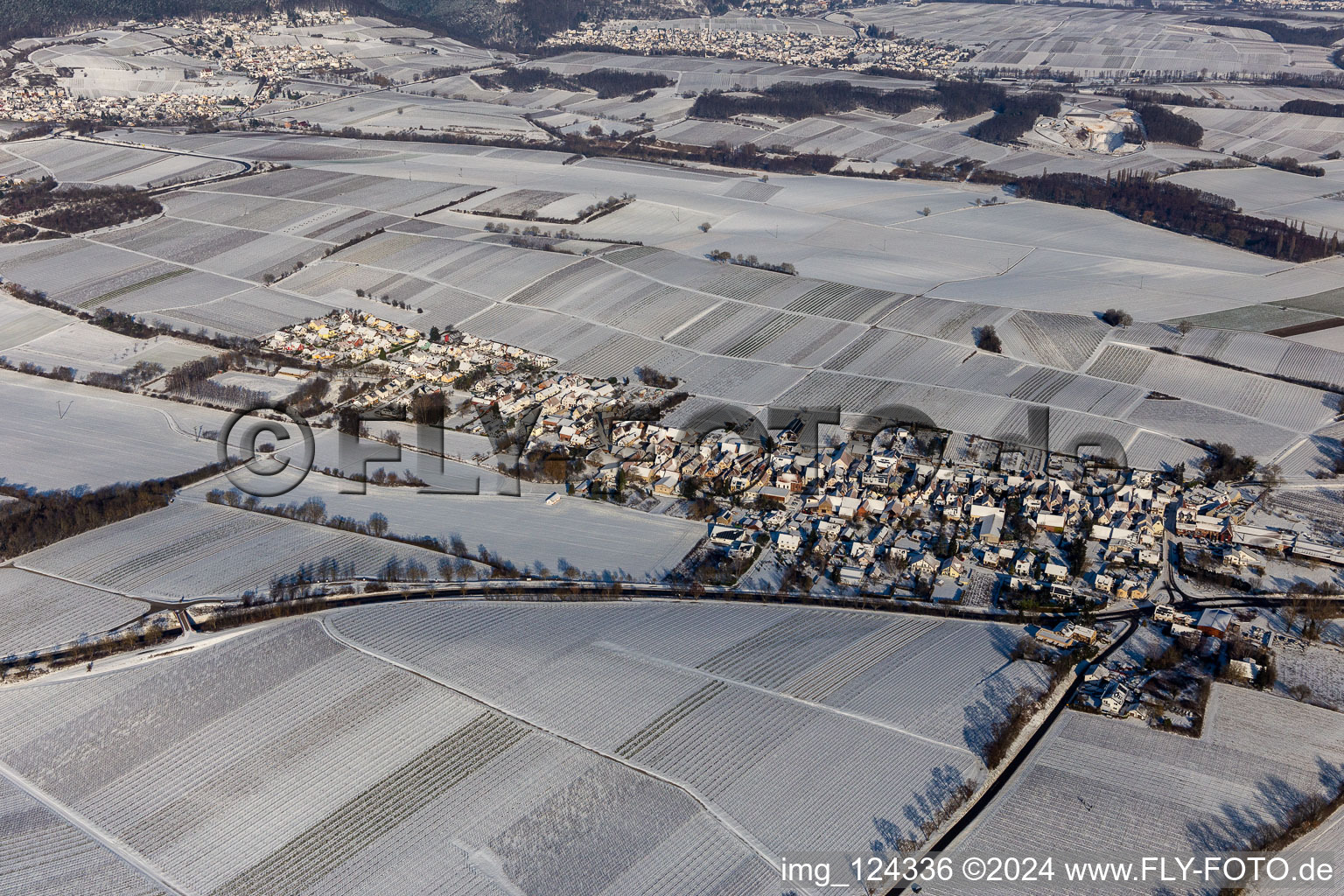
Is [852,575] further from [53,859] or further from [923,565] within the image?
[53,859]

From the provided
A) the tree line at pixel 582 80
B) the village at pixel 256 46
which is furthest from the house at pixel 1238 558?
the village at pixel 256 46

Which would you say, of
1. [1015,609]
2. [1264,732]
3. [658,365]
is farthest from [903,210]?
[1264,732]

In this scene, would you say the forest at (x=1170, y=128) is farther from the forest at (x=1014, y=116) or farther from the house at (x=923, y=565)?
the house at (x=923, y=565)

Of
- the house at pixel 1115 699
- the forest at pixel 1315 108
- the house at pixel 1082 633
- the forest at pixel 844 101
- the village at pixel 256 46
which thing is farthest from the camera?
Result: the village at pixel 256 46

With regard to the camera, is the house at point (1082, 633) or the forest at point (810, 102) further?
the forest at point (810, 102)

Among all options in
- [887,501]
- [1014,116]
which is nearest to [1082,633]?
[887,501]

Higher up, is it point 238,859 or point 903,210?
point 903,210

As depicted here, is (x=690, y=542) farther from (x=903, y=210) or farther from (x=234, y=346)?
(x=903, y=210)
